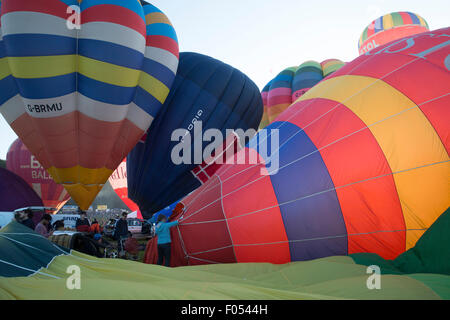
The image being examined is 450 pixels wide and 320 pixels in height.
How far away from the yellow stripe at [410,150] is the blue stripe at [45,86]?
14.6 ft

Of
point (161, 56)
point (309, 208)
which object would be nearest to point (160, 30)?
point (161, 56)

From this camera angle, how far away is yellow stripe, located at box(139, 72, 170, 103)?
18.6 ft

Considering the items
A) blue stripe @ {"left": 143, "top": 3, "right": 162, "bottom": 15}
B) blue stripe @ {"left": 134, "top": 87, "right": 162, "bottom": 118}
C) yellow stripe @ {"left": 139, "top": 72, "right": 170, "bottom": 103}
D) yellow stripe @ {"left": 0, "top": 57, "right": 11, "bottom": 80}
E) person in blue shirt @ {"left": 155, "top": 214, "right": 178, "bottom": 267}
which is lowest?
person in blue shirt @ {"left": 155, "top": 214, "right": 178, "bottom": 267}

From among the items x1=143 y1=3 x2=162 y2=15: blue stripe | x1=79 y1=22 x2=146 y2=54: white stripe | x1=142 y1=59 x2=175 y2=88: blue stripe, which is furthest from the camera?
x1=143 y1=3 x2=162 y2=15: blue stripe

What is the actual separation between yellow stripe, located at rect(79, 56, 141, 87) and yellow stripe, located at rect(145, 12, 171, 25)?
1.47m

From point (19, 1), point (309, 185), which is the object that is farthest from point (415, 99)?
point (19, 1)

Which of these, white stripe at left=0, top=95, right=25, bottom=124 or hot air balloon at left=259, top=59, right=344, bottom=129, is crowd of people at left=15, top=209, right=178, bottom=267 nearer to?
white stripe at left=0, top=95, right=25, bottom=124

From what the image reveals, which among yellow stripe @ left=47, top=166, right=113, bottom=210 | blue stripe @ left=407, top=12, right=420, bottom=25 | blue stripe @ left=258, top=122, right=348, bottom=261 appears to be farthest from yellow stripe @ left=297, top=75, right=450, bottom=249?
blue stripe @ left=407, top=12, right=420, bottom=25

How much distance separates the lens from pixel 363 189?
8.45ft

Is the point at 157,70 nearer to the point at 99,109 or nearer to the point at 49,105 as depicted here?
the point at 99,109

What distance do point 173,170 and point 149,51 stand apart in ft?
7.83

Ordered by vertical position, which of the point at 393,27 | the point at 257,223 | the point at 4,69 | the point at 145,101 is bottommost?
the point at 257,223

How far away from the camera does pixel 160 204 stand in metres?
6.54

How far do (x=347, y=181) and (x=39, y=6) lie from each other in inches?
198
